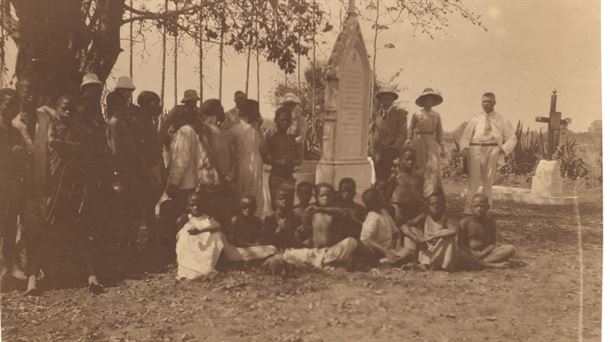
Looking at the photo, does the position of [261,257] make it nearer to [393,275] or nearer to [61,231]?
[393,275]

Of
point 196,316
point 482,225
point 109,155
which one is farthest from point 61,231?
point 482,225

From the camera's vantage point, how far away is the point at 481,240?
217 inches

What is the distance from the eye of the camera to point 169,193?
5680 mm

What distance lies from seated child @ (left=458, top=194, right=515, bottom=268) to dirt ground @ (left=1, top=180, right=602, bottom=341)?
0.15 metres

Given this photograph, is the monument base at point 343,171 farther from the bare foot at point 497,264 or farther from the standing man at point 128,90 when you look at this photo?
the standing man at point 128,90

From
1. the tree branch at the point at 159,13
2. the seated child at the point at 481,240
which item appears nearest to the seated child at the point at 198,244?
the tree branch at the point at 159,13

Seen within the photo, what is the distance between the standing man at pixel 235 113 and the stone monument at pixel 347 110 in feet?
3.92

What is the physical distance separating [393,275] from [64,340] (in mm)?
2693

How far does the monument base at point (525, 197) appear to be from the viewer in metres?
7.89

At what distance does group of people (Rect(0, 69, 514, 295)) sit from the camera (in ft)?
15.9

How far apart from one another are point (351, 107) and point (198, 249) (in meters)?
2.93

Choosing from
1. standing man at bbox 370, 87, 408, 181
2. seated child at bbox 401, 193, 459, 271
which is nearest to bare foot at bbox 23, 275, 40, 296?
seated child at bbox 401, 193, 459, 271

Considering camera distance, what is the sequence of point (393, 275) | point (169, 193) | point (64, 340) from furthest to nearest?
point (169, 193) < point (393, 275) < point (64, 340)

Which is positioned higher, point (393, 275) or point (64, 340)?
point (393, 275)
